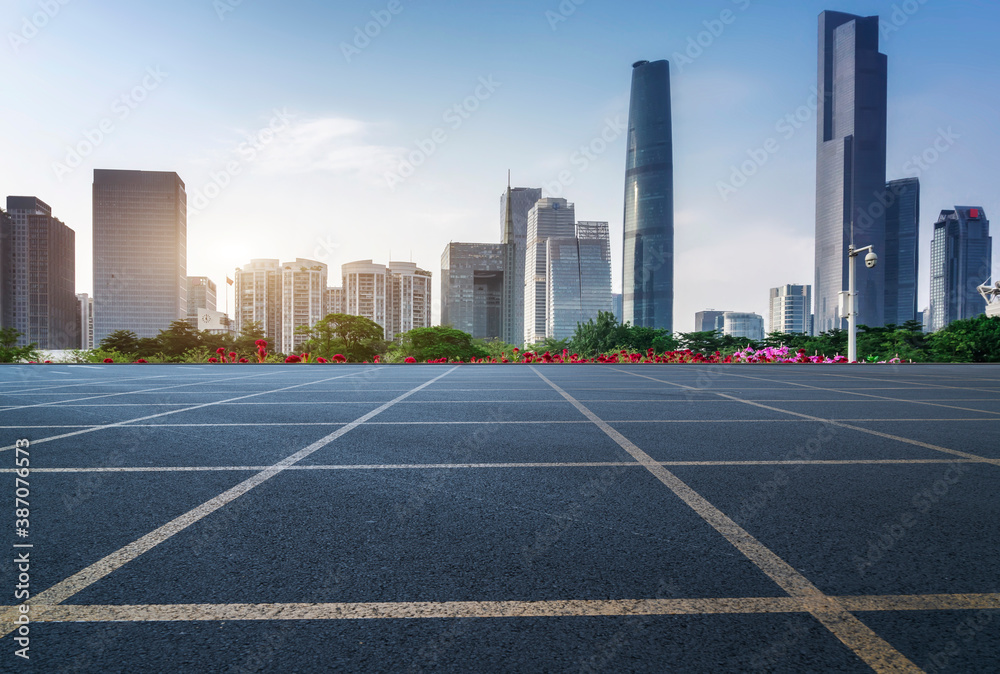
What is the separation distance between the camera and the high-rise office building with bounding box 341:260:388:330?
14000cm

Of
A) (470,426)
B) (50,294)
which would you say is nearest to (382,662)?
(470,426)

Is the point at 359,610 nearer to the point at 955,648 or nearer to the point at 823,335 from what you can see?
the point at 955,648

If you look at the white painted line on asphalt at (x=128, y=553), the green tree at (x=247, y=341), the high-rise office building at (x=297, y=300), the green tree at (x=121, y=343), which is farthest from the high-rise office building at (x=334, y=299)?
the white painted line on asphalt at (x=128, y=553)

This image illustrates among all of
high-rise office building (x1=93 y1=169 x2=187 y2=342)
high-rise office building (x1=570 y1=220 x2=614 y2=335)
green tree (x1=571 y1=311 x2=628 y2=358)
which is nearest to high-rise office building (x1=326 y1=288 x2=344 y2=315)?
high-rise office building (x1=93 y1=169 x2=187 y2=342)

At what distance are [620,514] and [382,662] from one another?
1.75 metres

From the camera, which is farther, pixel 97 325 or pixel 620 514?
pixel 97 325

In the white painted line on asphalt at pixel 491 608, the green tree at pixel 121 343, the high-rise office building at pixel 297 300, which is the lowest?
the white painted line on asphalt at pixel 491 608

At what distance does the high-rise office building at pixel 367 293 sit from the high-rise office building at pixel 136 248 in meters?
51.8

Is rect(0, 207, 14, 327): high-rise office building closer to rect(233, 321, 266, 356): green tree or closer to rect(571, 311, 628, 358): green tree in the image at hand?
rect(233, 321, 266, 356): green tree

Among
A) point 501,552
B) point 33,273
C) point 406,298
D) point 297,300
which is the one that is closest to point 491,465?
point 501,552

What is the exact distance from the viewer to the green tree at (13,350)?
22656 millimetres

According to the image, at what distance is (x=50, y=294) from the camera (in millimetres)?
148875

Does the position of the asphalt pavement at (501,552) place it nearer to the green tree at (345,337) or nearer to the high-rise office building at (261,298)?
the green tree at (345,337)

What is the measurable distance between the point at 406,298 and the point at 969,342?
449 feet
